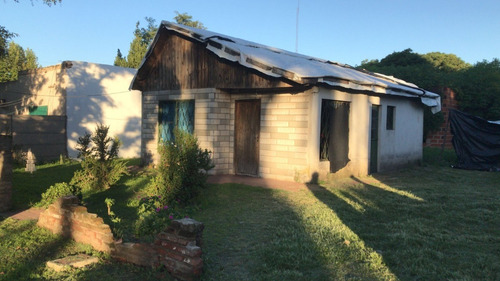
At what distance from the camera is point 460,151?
1530 centimetres

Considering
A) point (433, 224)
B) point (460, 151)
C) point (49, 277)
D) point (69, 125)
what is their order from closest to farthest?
point (49, 277) → point (433, 224) → point (460, 151) → point (69, 125)

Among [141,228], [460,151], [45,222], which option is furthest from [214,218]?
[460,151]

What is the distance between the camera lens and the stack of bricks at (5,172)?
22.8 feet

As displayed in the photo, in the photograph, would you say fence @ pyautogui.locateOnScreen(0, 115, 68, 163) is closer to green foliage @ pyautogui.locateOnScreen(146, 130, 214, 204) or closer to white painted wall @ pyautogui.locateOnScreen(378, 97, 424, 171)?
green foliage @ pyautogui.locateOnScreen(146, 130, 214, 204)

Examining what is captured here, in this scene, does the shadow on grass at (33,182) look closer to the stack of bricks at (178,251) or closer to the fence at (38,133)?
the fence at (38,133)

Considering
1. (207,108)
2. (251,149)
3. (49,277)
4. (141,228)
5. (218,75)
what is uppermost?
(218,75)

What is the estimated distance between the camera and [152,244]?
4348mm

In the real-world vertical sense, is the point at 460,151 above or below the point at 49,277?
above

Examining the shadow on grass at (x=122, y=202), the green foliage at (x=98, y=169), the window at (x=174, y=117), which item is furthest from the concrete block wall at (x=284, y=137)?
the green foliage at (x=98, y=169)

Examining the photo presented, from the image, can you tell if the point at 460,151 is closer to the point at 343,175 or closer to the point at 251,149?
the point at 343,175

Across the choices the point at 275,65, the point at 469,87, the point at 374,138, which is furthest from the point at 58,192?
Answer: the point at 469,87

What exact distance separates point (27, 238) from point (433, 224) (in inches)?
245

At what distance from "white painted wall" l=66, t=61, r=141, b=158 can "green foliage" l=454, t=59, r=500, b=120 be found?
687 inches

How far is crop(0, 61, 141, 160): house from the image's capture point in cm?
1555
